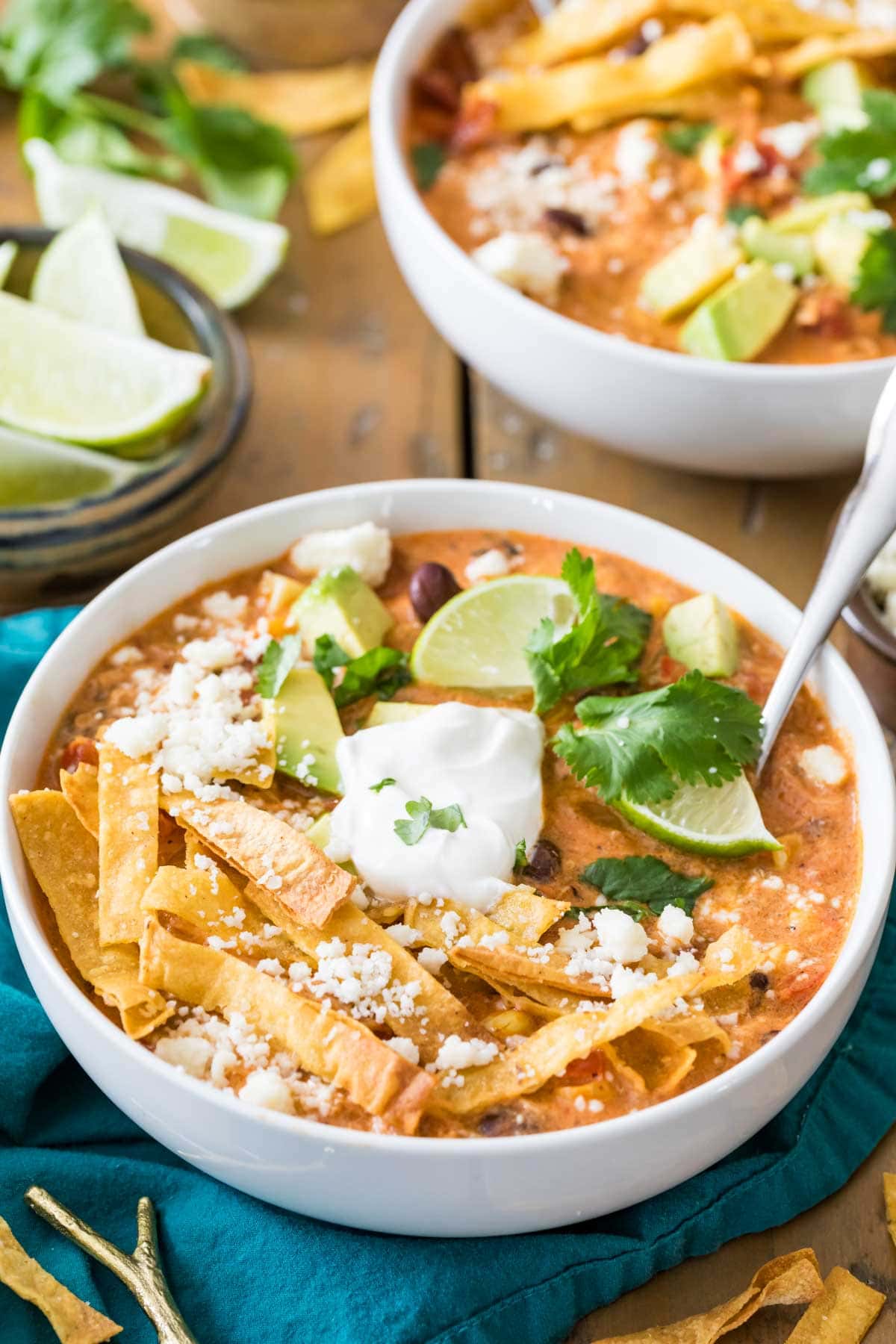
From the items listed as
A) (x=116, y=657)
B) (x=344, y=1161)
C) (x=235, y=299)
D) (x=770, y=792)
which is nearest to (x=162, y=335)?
(x=235, y=299)

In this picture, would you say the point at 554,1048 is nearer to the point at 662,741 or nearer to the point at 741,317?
the point at 662,741

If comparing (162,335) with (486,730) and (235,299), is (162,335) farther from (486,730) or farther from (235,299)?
(486,730)

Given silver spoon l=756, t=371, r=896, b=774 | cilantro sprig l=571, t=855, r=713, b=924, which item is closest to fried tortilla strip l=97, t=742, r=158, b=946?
cilantro sprig l=571, t=855, r=713, b=924

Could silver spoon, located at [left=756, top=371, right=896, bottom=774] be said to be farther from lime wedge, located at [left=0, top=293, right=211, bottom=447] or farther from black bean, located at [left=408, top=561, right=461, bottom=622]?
lime wedge, located at [left=0, top=293, right=211, bottom=447]

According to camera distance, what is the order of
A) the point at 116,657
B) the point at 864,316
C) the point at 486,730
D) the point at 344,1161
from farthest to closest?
the point at 864,316 → the point at 116,657 → the point at 486,730 → the point at 344,1161

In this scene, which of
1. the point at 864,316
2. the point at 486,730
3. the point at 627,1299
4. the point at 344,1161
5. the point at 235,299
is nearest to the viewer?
the point at 344,1161

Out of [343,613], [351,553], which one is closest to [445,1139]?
[343,613]
